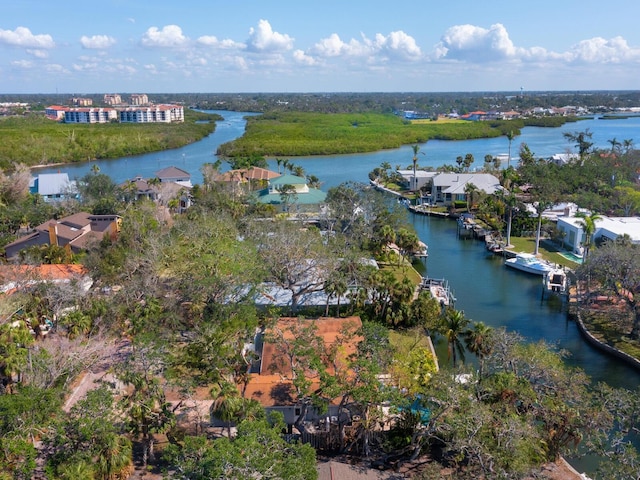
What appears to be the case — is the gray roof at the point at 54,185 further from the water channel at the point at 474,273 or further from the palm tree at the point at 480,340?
the palm tree at the point at 480,340

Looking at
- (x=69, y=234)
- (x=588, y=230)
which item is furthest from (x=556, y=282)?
(x=69, y=234)

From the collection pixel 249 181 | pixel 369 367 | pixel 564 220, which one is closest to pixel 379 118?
pixel 249 181

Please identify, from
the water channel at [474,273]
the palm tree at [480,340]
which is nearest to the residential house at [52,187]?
the water channel at [474,273]

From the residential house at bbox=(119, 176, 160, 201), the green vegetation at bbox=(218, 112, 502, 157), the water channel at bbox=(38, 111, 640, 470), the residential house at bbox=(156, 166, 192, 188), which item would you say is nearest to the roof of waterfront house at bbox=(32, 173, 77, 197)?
the residential house at bbox=(119, 176, 160, 201)

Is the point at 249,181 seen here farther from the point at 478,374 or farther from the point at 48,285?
the point at 478,374

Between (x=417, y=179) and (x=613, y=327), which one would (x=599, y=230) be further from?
(x=417, y=179)
